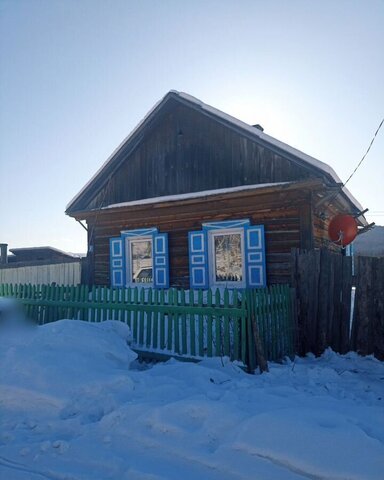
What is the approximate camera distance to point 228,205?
977 centimetres

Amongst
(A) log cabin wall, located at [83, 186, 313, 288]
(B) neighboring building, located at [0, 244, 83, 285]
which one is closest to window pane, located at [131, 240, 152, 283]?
(A) log cabin wall, located at [83, 186, 313, 288]

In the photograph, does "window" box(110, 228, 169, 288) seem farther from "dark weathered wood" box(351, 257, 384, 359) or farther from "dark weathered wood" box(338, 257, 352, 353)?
"dark weathered wood" box(351, 257, 384, 359)

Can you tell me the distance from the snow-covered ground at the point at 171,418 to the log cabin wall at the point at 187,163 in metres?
5.37

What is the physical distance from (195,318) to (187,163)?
5.74 meters

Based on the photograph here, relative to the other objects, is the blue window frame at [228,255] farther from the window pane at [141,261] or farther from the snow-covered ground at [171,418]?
the snow-covered ground at [171,418]

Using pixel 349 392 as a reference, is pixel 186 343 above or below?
above

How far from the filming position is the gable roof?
855 cm

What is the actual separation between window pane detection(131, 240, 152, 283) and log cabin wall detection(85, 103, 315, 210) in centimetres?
143

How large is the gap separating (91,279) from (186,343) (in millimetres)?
6956

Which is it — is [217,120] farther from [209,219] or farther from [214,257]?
[214,257]

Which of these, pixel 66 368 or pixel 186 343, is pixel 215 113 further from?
pixel 66 368

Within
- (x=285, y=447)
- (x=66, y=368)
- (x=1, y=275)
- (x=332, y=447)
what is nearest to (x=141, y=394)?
(x=66, y=368)

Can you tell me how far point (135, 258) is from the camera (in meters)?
11.4

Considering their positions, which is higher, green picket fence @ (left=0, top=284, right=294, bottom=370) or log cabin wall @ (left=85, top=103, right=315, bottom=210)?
log cabin wall @ (left=85, top=103, right=315, bottom=210)
